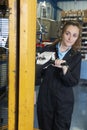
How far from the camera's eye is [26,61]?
761 mm

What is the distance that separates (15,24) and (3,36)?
0.07 m

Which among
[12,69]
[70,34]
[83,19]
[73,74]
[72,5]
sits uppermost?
[72,5]

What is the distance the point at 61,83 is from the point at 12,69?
0.75 metres

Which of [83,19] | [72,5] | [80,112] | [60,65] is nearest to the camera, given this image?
[60,65]

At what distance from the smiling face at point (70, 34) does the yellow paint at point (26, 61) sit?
25.0 inches

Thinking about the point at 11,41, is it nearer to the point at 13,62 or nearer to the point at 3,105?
A: the point at 13,62

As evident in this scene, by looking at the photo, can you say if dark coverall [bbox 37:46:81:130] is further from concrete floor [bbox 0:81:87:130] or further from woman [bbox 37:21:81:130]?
concrete floor [bbox 0:81:87:130]

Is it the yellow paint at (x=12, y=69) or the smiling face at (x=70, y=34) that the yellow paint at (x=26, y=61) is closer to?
the yellow paint at (x=12, y=69)

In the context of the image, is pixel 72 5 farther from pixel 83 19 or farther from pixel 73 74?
pixel 73 74

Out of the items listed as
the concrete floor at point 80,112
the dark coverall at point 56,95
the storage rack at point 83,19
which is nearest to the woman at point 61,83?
the dark coverall at point 56,95

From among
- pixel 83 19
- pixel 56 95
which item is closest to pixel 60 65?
pixel 56 95

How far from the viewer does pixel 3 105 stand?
2.79ft

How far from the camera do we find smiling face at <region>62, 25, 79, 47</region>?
4.52 feet

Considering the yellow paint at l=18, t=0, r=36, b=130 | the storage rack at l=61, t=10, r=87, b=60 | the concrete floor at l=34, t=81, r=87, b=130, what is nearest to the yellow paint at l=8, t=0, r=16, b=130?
the yellow paint at l=18, t=0, r=36, b=130
